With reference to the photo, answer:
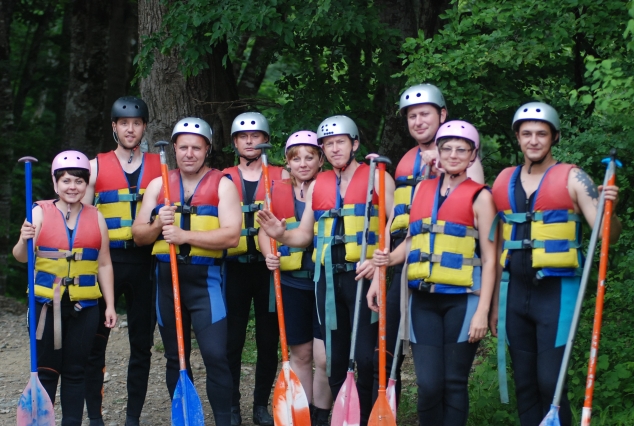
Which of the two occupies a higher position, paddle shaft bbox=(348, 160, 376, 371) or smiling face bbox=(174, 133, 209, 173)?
smiling face bbox=(174, 133, 209, 173)

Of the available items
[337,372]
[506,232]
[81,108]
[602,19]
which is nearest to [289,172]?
[337,372]

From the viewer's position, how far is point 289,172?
251 inches

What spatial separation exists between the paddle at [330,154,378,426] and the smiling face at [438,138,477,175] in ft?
2.07

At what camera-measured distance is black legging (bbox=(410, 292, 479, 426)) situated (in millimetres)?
4848

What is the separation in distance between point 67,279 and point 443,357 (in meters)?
2.45

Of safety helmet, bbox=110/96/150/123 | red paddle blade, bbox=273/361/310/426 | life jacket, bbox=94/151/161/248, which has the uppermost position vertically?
safety helmet, bbox=110/96/150/123

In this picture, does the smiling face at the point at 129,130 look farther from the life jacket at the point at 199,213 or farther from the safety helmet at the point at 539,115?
the safety helmet at the point at 539,115

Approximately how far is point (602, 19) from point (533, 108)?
5.88 feet

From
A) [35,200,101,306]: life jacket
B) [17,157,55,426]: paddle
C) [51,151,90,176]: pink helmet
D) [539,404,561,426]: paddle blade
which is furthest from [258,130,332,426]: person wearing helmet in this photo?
[539,404,561,426]: paddle blade

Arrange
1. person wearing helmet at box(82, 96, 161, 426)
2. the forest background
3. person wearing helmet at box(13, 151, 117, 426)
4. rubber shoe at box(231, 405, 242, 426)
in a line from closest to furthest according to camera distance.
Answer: person wearing helmet at box(13, 151, 117, 426) → the forest background → person wearing helmet at box(82, 96, 161, 426) → rubber shoe at box(231, 405, 242, 426)

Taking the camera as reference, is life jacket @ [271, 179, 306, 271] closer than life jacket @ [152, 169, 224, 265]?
No

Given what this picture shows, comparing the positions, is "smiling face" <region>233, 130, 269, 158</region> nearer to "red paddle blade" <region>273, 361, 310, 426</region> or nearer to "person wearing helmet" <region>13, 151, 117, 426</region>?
"person wearing helmet" <region>13, 151, 117, 426</region>

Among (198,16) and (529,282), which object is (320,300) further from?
(198,16)

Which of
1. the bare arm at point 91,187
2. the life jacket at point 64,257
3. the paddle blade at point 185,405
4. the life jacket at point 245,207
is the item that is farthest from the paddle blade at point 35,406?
the life jacket at point 245,207
